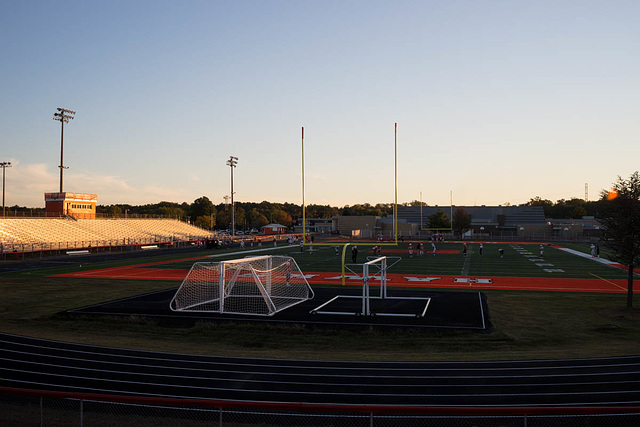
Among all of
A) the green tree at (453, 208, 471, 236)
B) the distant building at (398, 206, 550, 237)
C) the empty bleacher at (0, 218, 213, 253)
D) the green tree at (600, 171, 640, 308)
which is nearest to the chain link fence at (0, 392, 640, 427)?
the green tree at (600, 171, 640, 308)

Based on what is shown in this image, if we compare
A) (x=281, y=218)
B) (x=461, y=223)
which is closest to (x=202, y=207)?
(x=281, y=218)

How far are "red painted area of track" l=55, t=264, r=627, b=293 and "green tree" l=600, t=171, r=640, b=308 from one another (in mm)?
5874

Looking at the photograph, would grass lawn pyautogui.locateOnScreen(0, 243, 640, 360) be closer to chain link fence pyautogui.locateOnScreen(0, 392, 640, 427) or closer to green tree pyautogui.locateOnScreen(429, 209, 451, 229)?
chain link fence pyautogui.locateOnScreen(0, 392, 640, 427)

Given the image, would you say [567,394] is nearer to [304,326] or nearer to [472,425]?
[472,425]

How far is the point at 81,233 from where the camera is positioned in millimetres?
56562

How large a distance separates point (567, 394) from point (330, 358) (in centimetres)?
538

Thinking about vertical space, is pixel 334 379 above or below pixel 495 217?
below

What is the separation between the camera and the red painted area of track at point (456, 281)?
932 inches

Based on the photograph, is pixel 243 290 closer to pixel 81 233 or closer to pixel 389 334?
pixel 389 334

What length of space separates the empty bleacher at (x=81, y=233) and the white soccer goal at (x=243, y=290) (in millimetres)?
30360

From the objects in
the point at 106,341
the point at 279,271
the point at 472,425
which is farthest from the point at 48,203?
the point at 472,425

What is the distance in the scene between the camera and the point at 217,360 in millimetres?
11797

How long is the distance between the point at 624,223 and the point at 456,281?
10.5 m

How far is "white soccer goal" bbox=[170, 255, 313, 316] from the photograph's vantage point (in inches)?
717
